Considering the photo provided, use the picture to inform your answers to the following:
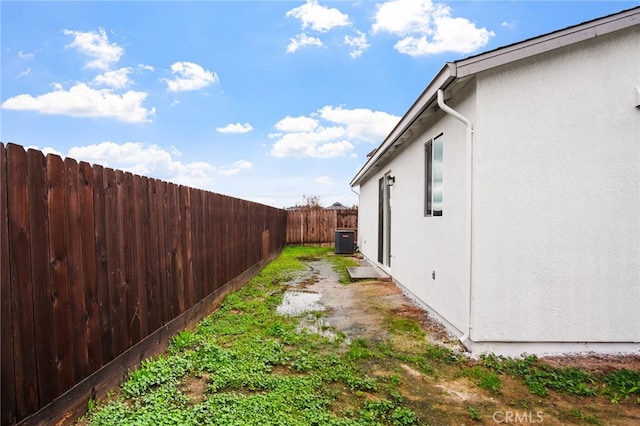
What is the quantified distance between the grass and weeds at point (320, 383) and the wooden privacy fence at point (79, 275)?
32 centimetres

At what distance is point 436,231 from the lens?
4.99 meters

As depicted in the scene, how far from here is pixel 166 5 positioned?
18.3ft

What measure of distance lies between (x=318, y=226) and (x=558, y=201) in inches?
551

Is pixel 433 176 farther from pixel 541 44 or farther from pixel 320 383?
pixel 320 383

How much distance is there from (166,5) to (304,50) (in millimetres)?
4456

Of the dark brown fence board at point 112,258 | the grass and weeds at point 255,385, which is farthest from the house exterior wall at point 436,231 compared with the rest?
the dark brown fence board at point 112,258

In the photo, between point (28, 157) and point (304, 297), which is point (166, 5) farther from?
point (304, 297)

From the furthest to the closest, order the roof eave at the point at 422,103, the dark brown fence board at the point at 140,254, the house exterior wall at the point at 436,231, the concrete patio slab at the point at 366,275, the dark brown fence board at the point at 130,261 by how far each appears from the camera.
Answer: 1. the concrete patio slab at the point at 366,275
2. the house exterior wall at the point at 436,231
3. the roof eave at the point at 422,103
4. the dark brown fence board at the point at 140,254
5. the dark brown fence board at the point at 130,261

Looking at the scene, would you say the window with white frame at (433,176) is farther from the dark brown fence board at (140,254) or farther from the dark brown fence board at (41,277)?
the dark brown fence board at (41,277)

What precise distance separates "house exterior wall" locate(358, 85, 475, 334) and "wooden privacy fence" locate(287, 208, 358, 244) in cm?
933

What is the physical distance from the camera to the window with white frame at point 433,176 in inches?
195

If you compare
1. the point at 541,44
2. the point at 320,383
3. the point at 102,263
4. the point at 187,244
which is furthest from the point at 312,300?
the point at 541,44

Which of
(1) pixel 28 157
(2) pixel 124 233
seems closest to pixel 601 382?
(2) pixel 124 233

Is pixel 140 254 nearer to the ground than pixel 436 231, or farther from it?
nearer to the ground
